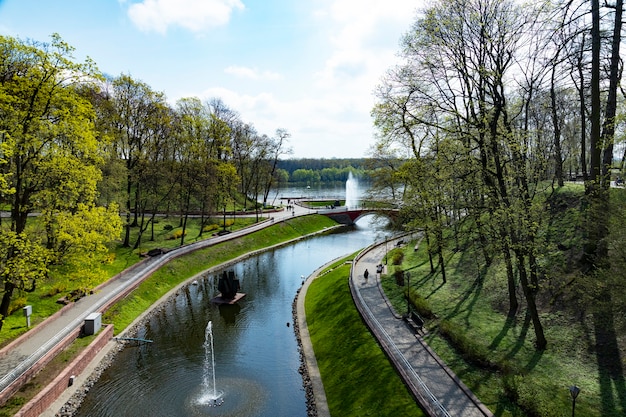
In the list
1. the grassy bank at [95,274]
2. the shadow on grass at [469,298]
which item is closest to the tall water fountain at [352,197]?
the grassy bank at [95,274]

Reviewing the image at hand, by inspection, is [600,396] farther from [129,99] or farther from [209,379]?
[129,99]

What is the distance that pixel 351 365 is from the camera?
19594mm

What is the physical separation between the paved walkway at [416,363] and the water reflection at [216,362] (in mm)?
5093

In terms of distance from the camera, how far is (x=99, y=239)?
20.5 meters

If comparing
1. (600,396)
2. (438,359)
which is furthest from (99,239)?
(600,396)

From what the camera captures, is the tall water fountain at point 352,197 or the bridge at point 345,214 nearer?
the bridge at point 345,214

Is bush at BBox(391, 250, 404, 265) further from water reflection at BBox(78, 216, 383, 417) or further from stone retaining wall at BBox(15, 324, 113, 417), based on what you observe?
stone retaining wall at BBox(15, 324, 113, 417)

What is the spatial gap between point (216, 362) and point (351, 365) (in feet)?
26.4

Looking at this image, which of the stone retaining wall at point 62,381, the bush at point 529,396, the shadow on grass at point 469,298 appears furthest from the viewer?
the shadow on grass at point 469,298

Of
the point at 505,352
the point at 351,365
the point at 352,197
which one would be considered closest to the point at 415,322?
the point at 351,365

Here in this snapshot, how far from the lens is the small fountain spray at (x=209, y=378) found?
1843 centimetres

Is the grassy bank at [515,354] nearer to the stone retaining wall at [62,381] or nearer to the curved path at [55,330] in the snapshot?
the stone retaining wall at [62,381]

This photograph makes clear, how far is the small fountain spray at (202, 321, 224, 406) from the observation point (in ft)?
60.5

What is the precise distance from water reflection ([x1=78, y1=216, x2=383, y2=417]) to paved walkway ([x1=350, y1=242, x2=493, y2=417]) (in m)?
5.09
